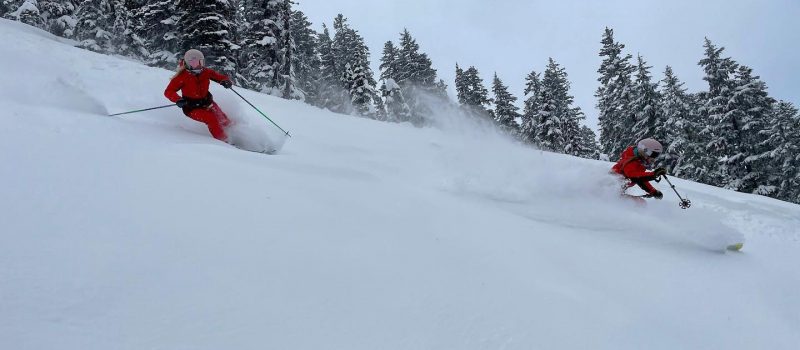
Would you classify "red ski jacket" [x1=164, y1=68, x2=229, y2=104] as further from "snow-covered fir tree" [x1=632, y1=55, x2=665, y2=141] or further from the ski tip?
"snow-covered fir tree" [x1=632, y1=55, x2=665, y2=141]

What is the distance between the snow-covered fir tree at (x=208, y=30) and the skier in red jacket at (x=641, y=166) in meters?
18.5

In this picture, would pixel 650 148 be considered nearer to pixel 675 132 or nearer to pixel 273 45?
pixel 273 45

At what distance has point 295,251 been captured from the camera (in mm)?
3285

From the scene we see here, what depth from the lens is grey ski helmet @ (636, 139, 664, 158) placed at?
7447 millimetres

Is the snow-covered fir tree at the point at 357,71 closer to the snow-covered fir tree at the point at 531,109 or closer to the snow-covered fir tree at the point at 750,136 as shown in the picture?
the snow-covered fir tree at the point at 531,109

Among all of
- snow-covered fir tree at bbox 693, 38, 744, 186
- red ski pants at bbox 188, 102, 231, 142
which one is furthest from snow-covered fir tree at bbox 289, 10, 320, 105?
red ski pants at bbox 188, 102, 231, 142

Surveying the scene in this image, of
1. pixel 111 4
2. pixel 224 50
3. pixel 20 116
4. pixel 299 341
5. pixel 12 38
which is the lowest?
pixel 299 341

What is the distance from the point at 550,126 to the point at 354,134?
28.3m

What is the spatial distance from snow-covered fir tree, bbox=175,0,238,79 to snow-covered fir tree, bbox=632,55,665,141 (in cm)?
2716

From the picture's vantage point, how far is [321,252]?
338 cm

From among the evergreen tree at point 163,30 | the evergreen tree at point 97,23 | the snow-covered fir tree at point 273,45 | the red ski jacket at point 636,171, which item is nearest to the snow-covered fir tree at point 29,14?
the evergreen tree at point 97,23

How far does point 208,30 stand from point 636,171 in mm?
19279

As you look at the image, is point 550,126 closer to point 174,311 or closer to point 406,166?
point 406,166

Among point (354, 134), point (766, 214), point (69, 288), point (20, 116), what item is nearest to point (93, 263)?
point (69, 288)
